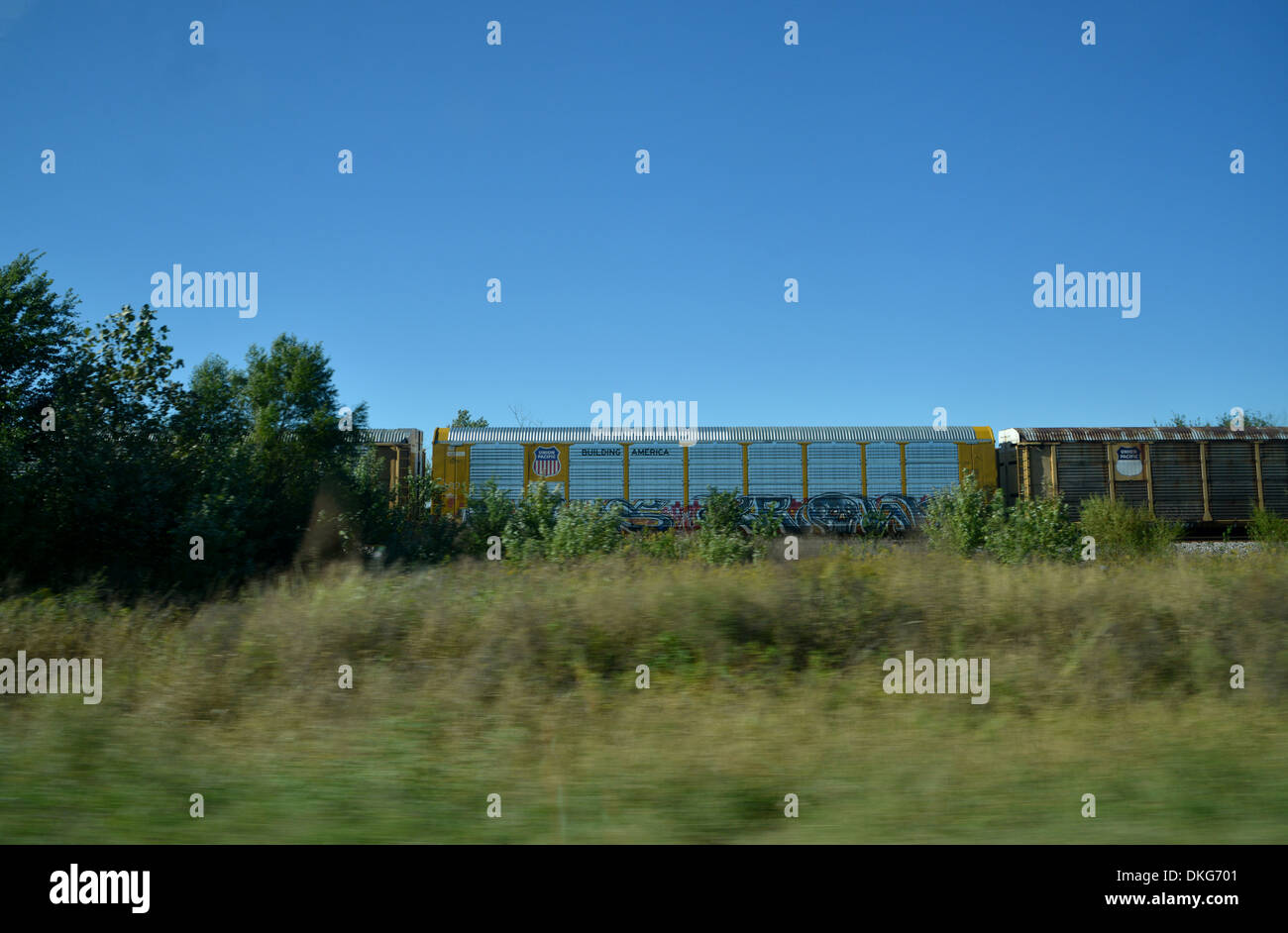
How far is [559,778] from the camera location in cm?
518

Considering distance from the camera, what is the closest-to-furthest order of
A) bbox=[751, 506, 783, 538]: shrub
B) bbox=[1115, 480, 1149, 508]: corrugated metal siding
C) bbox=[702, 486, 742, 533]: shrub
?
1. bbox=[751, 506, 783, 538]: shrub
2. bbox=[702, 486, 742, 533]: shrub
3. bbox=[1115, 480, 1149, 508]: corrugated metal siding

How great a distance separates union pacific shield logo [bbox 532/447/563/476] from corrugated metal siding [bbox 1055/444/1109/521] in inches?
609

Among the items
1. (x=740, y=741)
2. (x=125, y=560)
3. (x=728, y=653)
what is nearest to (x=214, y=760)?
(x=740, y=741)

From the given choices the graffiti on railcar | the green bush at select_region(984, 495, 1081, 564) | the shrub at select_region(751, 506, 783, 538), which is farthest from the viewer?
the graffiti on railcar

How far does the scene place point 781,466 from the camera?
25891 mm

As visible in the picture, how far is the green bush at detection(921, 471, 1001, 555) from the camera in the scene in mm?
17234

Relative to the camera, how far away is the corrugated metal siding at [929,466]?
84.6 feet

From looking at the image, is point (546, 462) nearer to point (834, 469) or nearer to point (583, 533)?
point (834, 469)

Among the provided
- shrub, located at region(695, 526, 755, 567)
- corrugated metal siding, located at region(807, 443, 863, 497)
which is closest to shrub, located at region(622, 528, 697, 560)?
shrub, located at region(695, 526, 755, 567)

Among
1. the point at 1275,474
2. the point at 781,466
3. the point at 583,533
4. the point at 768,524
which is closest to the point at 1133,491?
the point at 1275,474

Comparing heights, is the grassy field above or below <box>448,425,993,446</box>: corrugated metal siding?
below

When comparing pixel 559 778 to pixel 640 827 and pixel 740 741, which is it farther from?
pixel 740 741

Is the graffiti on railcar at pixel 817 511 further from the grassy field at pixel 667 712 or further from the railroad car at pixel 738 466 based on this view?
the grassy field at pixel 667 712

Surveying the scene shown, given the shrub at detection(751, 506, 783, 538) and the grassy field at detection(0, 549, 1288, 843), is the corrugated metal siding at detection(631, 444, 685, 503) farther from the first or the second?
the grassy field at detection(0, 549, 1288, 843)
